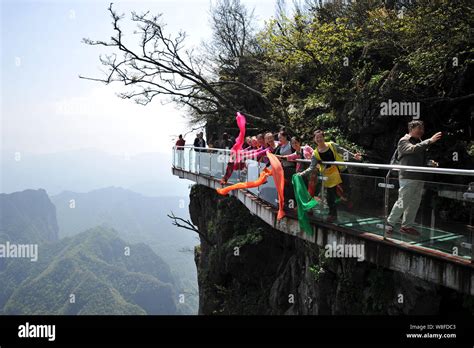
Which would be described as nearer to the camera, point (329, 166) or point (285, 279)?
point (329, 166)

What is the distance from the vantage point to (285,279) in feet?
44.4

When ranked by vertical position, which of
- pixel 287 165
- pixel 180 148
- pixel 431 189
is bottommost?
pixel 431 189

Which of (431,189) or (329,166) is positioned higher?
(329,166)

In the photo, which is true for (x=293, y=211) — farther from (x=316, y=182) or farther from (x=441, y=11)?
(x=441, y=11)

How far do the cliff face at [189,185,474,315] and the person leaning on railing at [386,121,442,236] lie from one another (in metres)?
1.88

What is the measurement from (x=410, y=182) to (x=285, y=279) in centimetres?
910

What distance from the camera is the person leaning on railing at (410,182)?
5113 millimetres

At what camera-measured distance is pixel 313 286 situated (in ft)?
33.9

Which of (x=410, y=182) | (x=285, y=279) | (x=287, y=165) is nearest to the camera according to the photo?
(x=410, y=182)
